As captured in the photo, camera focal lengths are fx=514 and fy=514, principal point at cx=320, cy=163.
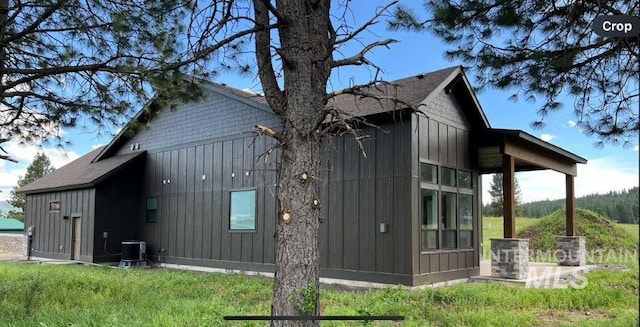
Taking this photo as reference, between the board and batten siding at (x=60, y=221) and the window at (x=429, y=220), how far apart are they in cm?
1110

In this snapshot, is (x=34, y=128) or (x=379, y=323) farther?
(x=34, y=128)

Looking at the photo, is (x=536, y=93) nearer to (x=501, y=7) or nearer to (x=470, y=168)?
(x=501, y=7)

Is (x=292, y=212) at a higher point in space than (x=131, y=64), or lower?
lower

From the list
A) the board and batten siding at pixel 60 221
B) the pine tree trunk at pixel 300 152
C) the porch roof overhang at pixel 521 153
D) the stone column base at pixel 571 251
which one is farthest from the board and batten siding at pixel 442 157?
the board and batten siding at pixel 60 221

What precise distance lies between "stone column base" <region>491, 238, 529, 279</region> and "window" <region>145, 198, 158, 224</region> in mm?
10625

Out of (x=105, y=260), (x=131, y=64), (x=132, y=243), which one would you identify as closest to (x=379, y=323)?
(x=131, y=64)

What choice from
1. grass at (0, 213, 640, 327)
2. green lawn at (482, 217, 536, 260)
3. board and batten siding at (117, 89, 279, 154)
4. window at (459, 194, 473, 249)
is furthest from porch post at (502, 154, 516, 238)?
green lawn at (482, 217, 536, 260)

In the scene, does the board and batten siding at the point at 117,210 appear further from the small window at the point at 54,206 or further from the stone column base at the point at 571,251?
the stone column base at the point at 571,251

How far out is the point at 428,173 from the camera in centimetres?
1123

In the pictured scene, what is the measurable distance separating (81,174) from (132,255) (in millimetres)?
4404

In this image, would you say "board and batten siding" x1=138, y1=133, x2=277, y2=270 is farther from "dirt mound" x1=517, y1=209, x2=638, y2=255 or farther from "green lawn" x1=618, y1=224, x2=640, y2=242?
"dirt mound" x1=517, y1=209, x2=638, y2=255

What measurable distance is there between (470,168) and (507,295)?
4.71 metres

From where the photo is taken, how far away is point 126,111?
26.1 feet

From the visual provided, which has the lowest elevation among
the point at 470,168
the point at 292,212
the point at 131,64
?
the point at 292,212
